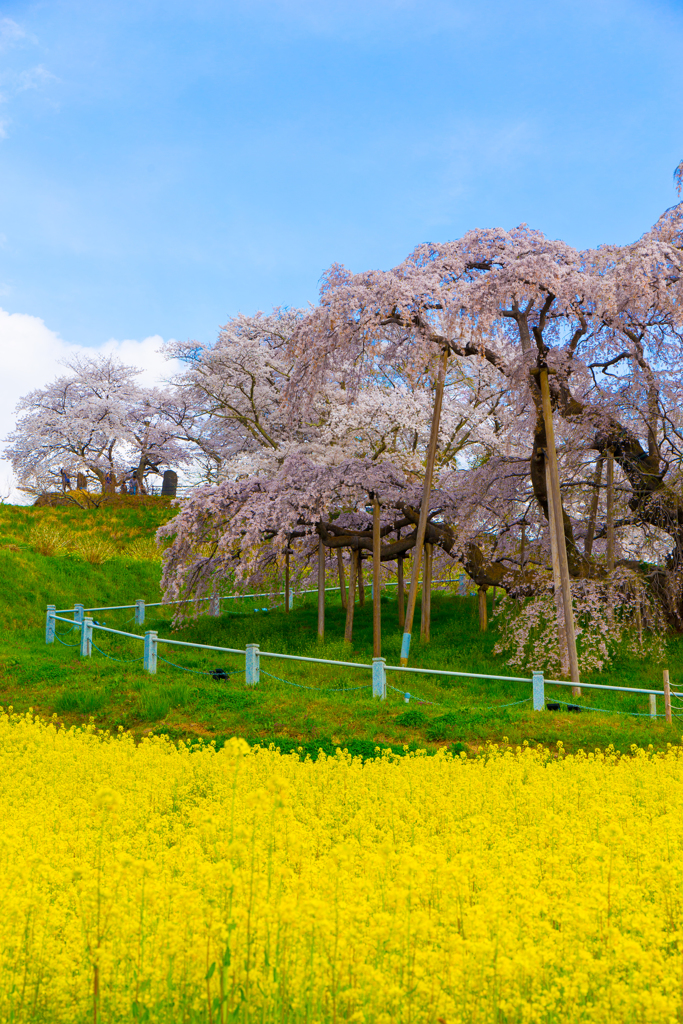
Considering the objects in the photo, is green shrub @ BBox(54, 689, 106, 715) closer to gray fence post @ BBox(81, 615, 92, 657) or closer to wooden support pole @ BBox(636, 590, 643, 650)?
gray fence post @ BBox(81, 615, 92, 657)

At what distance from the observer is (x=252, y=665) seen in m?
13.1

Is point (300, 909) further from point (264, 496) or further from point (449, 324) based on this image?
point (264, 496)

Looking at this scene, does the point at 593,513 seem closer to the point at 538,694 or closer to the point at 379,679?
the point at 538,694

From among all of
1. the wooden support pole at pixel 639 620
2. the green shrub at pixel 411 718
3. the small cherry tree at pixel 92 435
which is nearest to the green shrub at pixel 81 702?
the green shrub at pixel 411 718

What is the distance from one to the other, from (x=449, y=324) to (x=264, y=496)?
20.8 ft

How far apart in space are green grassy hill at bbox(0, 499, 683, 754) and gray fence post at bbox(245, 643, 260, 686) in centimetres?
19

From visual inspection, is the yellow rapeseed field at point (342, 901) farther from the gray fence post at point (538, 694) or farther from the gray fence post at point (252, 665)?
the gray fence post at point (252, 665)

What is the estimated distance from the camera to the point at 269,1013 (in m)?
2.97

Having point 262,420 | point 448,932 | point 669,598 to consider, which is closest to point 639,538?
point 669,598

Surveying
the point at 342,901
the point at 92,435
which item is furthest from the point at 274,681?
the point at 92,435

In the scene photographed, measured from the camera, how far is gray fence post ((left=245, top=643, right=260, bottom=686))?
513 inches

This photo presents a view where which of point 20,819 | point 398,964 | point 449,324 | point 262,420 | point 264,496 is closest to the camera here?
point 398,964

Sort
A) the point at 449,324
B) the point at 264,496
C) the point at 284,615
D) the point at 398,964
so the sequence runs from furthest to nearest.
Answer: the point at 284,615 < the point at 264,496 < the point at 449,324 < the point at 398,964

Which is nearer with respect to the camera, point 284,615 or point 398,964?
point 398,964
